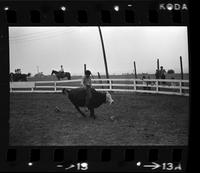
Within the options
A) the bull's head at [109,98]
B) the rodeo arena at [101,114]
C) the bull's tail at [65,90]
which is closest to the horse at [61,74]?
the rodeo arena at [101,114]

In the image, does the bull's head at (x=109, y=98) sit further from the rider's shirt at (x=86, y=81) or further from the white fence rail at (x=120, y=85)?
the rider's shirt at (x=86, y=81)

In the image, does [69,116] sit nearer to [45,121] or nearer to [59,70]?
[45,121]

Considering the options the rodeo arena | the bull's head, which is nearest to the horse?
the rodeo arena

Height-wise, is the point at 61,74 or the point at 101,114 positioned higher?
the point at 61,74

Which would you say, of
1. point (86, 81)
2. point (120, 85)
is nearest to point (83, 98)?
point (86, 81)

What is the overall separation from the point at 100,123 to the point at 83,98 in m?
0.35

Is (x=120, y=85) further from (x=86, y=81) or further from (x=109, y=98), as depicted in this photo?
(x=86, y=81)

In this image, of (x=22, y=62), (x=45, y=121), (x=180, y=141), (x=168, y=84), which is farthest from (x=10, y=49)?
(x=180, y=141)

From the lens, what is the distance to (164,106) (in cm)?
389

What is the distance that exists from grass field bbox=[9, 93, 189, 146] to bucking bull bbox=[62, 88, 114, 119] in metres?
0.05

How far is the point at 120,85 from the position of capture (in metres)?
3.88

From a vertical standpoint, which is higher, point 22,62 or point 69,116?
point 22,62

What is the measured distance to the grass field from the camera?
3838 mm

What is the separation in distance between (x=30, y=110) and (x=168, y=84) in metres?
1.62
